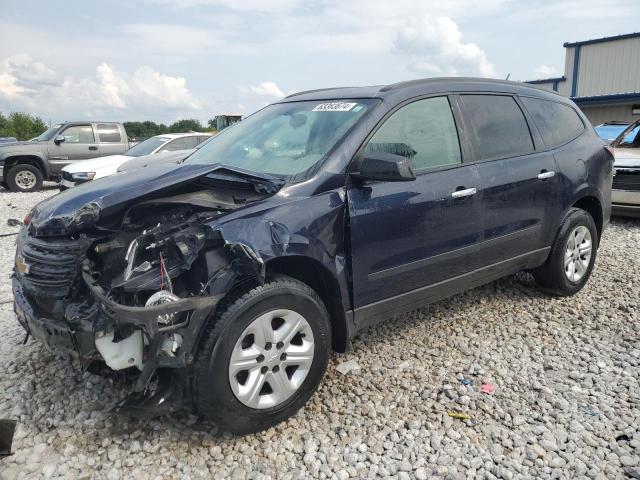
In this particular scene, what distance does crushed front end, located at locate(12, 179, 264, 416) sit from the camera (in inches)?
96.9

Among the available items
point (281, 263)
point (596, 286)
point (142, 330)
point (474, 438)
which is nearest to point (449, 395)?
point (474, 438)

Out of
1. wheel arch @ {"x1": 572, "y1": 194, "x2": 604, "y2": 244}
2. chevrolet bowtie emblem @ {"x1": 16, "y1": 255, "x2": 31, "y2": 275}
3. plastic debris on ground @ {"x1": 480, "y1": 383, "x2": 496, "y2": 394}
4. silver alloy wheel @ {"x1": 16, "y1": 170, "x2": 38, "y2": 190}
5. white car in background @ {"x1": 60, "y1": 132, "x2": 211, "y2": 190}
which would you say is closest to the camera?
chevrolet bowtie emblem @ {"x1": 16, "y1": 255, "x2": 31, "y2": 275}

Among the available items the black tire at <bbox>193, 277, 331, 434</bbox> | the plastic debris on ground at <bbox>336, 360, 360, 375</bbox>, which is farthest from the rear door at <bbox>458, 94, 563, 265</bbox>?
the black tire at <bbox>193, 277, 331, 434</bbox>

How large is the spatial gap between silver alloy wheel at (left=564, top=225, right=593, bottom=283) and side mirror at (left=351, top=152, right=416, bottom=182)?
7.41ft

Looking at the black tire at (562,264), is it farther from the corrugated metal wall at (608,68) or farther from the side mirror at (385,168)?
the corrugated metal wall at (608,68)

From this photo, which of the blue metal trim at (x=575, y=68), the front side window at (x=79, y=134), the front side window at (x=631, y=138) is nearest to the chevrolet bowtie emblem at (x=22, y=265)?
the front side window at (x=631, y=138)

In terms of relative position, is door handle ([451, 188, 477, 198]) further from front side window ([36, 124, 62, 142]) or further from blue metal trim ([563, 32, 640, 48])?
blue metal trim ([563, 32, 640, 48])

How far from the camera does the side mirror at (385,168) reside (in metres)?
2.83

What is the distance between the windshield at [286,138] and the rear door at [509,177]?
97 cm

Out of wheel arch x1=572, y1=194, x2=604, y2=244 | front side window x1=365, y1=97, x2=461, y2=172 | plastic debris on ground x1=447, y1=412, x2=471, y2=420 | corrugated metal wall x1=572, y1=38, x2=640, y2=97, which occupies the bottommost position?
plastic debris on ground x1=447, y1=412, x2=471, y2=420

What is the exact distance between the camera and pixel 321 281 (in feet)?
9.78

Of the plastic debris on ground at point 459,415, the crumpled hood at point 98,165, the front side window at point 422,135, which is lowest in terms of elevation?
the plastic debris on ground at point 459,415

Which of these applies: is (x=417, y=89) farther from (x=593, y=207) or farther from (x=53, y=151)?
(x=53, y=151)

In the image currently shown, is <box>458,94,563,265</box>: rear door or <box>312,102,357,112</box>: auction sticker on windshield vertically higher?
<box>312,102,357,112</box>: auction sticker on windshield
